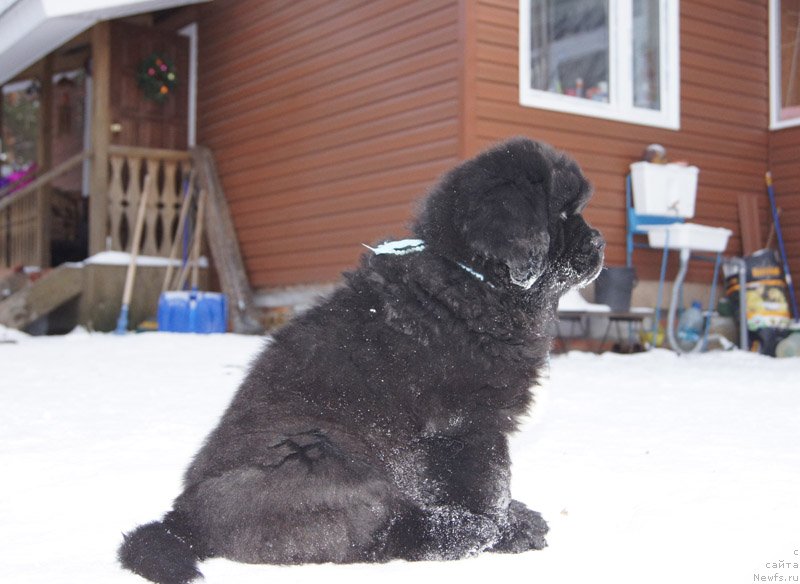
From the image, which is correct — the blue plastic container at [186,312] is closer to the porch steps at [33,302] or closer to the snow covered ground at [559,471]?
the porch steps at [33,302]

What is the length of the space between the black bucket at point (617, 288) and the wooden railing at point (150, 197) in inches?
228

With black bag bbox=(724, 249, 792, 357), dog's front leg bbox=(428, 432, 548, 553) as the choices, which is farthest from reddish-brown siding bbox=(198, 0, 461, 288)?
dog's front leg bbox=(428, 432, 548, 553)

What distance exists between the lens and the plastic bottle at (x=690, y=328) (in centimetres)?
867

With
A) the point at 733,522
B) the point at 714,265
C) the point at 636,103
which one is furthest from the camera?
the point at 714,265

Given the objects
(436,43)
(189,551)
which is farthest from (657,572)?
(436,43)

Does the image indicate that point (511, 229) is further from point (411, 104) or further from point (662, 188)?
point (662, 188)

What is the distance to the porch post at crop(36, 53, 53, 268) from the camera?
1195cm

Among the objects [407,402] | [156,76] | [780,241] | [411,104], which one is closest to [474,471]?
[407,402]

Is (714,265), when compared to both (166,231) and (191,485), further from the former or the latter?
(191,485)

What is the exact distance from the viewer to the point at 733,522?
2797 mm

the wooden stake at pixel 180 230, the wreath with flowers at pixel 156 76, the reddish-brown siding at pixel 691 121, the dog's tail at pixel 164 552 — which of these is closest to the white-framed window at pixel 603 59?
the reddish-brown siding at pixel 691 121

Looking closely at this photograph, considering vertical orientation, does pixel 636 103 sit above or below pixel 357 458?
above

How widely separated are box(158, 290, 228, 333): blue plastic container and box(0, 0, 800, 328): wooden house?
2.80ft

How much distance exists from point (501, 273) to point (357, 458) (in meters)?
0.72
